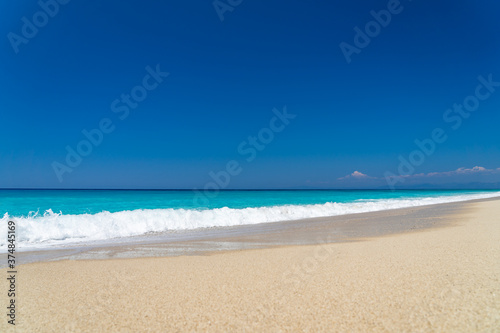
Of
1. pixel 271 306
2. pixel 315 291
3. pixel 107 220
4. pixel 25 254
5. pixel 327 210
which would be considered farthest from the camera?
pixel 327 210

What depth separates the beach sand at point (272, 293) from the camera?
12.8ft

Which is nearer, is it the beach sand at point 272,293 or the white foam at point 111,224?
the beach sand at point 272,293

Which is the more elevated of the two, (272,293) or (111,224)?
(111,224)

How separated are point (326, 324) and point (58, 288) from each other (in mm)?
4840

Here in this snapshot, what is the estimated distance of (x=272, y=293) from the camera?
195 inches

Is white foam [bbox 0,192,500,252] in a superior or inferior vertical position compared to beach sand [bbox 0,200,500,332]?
superior

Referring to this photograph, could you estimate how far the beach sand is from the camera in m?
3.90

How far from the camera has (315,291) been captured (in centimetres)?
491

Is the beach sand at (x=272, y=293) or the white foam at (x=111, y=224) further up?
the white foam at (x=111, y=224)

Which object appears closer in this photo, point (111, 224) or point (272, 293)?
point (272, 293)

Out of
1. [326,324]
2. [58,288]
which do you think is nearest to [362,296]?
[326,324]

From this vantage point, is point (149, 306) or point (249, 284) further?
point (249, 284)

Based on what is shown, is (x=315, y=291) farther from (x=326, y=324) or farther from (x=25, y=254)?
(x=25, y=254)

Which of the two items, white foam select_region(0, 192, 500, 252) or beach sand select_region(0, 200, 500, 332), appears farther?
white foam select_region(0, 192, 500, 252)
